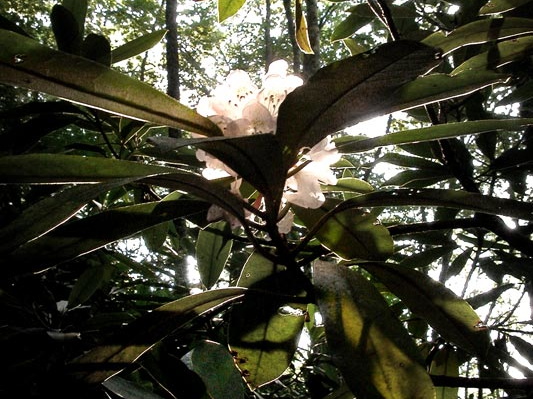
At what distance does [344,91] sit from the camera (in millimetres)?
550

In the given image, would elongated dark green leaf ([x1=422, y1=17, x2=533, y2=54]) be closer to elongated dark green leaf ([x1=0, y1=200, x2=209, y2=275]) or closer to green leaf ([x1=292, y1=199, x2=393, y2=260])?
green leaf ([x1=292, y1=199, x2=393, y2=260])

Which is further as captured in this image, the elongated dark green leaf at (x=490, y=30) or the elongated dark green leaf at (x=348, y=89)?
the elongated dark green leaf at (x=490, y=30)

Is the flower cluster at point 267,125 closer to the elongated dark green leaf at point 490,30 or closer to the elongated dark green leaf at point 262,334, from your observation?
→ the elongated dark green leaf at point 262,334

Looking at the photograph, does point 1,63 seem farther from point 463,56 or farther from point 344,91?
point 463,56

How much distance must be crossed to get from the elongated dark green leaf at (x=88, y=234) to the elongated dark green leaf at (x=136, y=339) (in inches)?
5.1

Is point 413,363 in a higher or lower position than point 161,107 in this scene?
lower

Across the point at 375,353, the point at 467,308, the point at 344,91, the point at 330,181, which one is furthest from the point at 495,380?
the point at 344,91

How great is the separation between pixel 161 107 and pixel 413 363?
1.39 ft

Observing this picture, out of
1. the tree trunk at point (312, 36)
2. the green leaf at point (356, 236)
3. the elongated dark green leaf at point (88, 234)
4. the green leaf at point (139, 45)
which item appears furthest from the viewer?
the tree trunk at point (312, 36)

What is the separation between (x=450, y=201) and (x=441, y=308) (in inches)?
5.8

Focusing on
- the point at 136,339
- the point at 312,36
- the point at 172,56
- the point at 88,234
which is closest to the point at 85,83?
the point at 88,234

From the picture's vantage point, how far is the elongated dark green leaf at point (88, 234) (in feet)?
1.98

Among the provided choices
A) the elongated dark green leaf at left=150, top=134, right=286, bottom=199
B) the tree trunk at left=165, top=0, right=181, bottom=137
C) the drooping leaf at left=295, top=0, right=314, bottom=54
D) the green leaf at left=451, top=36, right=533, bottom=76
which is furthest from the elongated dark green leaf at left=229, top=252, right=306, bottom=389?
the tree trunk at left=165, top=0, right=181, bottom=137

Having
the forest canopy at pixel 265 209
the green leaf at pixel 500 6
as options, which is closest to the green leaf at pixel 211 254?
the forest canopy at pixel 265 209
